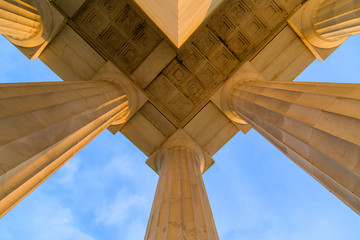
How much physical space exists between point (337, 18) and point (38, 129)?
1977cm

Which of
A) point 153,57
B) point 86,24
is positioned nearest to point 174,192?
point 153,57

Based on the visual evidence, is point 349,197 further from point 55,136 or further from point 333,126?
point 55,136

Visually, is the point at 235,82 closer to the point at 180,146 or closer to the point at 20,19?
the point at 180,146

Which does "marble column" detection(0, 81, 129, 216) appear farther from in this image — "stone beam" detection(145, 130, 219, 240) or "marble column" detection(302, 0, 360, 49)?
"marble column" detection(302, 0, 360, 49)

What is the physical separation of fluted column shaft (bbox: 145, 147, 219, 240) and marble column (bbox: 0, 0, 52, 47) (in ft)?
50.6

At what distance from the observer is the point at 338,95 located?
10883mm

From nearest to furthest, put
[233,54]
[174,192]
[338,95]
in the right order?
[338,95]
[174,192]
[233,54]

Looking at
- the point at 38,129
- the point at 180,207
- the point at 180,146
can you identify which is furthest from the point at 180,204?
the point at 180,146

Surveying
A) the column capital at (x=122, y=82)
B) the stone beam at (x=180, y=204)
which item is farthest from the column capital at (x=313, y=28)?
the column capital at (x=122, y=82)

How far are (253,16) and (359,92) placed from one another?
57.0 ft

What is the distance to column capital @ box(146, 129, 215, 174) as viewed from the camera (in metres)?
26.7

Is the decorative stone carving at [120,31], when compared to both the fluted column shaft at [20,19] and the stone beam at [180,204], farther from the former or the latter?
the stone beam at [180,204]

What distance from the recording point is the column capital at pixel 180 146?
26703 mm

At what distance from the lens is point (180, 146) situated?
26.6 metres
